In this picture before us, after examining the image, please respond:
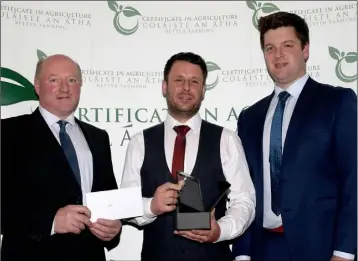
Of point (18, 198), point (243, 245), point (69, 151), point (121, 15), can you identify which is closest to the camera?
point (18, 198)

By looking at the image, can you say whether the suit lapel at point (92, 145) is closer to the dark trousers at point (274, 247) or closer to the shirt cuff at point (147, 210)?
the shirt cuff at point (147, 210)

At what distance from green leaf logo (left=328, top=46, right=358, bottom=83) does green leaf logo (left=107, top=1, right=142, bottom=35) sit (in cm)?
137

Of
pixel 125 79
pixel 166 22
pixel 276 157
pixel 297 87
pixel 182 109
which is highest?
pixel 166 22

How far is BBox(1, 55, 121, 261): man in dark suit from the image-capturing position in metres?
2.47

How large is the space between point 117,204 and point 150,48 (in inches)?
56.2

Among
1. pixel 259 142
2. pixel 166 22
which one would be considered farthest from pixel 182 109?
pixel 166 22

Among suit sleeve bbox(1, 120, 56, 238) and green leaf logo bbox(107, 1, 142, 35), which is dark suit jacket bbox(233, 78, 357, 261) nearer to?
suit sleeve bbox(1, 120, 56, 238)

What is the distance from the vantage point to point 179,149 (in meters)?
2.74

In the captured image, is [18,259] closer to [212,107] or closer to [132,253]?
[132,253]

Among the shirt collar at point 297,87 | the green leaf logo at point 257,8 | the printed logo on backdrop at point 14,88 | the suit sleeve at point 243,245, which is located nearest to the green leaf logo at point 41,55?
the printed logo on backdrop at point 14,88

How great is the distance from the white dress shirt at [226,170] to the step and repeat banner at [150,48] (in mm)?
644

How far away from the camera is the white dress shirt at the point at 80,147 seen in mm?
2704

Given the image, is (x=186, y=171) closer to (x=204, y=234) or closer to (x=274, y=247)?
(x=204, y=234)

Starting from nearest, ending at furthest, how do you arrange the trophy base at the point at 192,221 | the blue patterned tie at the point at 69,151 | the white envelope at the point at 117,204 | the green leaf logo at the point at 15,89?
the trophy base at the point at 192,221 < the white envelope at the point at 117,204 < the blue patterned tie at the point at 69,151 < the green leaf logo at the point at 15,89
